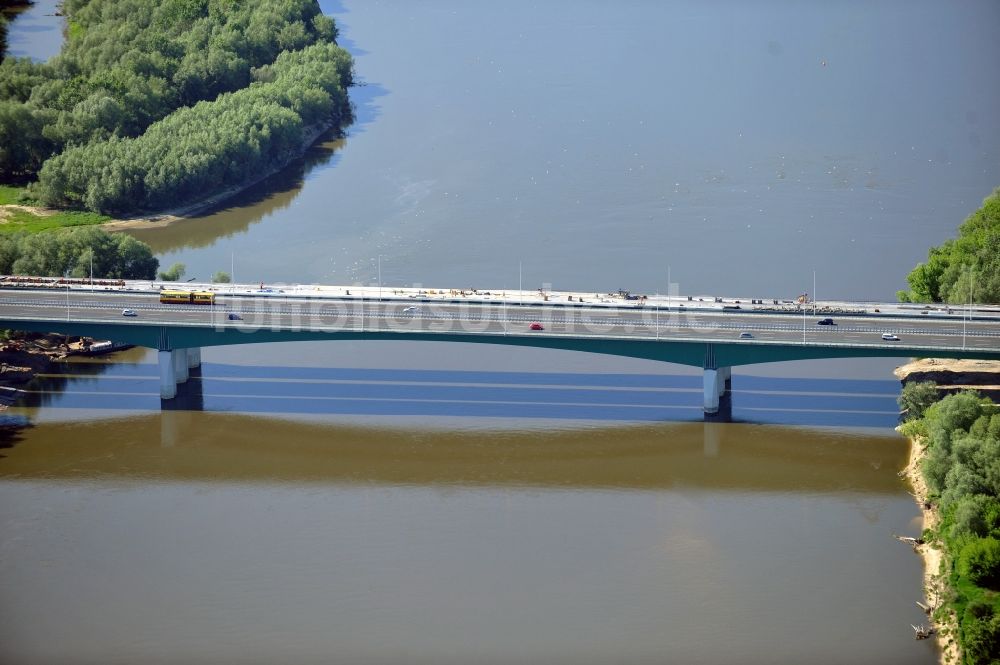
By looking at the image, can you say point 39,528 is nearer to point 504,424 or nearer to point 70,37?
point 504,424

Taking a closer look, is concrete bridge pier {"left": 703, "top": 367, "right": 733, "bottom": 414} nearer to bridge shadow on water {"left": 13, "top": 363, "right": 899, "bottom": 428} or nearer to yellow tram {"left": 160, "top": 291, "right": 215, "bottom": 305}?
bridge shadow on water {"left": 13, "top": 363, "right": 899, "bottom": 428}

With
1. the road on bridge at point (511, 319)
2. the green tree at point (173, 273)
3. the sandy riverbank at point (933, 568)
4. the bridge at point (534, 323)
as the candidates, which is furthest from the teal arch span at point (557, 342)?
the green tree at point (173, 273)

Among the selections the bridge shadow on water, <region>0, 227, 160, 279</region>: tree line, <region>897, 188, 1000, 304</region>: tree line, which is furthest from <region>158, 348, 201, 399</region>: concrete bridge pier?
<region>897, 188, 1000, 304</region>: tree line

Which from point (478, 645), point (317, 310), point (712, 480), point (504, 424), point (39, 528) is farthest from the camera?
point (317, 310)

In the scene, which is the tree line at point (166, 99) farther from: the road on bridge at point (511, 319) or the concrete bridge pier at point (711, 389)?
the concrete bridge pier at point (711, 389)

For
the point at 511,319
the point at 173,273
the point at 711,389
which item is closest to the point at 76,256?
the point at 173,273

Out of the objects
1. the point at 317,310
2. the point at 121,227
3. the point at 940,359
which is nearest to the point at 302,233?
the point at 121,227

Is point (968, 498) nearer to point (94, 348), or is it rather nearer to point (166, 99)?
point (94, 348)
